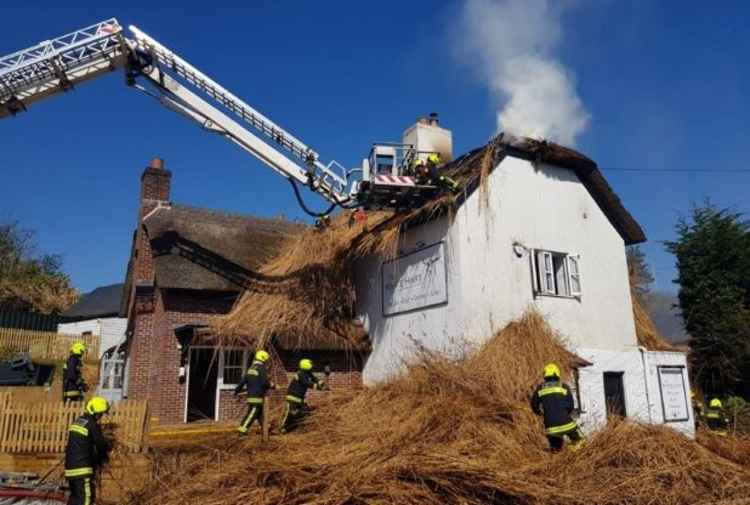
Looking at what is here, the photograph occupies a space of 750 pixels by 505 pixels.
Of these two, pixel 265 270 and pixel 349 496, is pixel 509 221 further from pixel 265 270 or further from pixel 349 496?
pixel 349 496

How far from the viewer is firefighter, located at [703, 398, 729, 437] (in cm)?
1445

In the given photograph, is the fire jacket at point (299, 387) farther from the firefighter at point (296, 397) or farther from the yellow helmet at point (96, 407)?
the yellow helmet at point (96, 407)

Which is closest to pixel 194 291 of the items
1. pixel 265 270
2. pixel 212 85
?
pixel 265 270

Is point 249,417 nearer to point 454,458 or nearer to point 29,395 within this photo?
point 29,395

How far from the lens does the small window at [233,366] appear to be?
13953mm

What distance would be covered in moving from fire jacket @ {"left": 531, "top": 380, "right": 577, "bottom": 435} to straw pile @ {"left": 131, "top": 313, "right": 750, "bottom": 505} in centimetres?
40

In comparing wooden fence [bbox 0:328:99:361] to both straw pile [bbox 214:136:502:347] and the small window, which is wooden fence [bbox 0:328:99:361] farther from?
straw pile [bbox 214:136:502:347]

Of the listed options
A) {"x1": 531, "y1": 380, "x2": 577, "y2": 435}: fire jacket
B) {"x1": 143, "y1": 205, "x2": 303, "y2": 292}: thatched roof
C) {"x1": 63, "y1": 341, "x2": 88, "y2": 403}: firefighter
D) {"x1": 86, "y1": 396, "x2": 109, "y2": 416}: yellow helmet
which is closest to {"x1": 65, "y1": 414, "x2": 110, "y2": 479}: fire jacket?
{"x1": 86, "y1": 396, "x2": 109, "y2": 416}: yellow helmet

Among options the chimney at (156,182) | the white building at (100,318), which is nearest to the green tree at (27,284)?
the white building at (100,318)

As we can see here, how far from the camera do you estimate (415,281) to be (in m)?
13.6

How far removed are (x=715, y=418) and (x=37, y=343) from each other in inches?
1213

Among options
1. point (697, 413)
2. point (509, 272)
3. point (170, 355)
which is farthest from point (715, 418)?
point (170, 355)

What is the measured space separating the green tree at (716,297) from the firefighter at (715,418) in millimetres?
3941

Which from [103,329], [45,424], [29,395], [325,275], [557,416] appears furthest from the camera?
[103,329]
